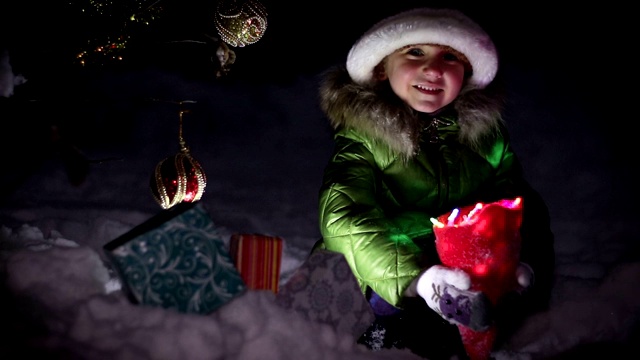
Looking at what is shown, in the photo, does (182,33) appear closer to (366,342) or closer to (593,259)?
(366,342)

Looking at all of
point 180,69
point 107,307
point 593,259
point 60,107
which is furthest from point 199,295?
point 180,69

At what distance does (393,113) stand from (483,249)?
68 cm

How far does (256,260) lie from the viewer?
129 cm

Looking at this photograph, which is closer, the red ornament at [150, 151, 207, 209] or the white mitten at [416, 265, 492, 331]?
the white mitten at [416, 265, 492, 331]

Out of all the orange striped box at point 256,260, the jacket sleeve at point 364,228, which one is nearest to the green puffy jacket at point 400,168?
the jacket sleeve at point 364,228

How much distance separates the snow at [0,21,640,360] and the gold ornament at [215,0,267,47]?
43 centimetres

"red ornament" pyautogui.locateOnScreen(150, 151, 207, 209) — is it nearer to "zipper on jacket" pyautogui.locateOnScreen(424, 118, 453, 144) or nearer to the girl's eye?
"zipper on jacket" pyautogui.locateOnScreen(424, 118, 453, 144)

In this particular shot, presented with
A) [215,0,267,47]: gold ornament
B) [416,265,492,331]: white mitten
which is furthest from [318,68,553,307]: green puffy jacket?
[215,0,267,47]: gold ornament

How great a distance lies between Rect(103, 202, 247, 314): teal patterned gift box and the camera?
1124mm

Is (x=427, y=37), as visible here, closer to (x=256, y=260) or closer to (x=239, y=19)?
(x=239, y=19)

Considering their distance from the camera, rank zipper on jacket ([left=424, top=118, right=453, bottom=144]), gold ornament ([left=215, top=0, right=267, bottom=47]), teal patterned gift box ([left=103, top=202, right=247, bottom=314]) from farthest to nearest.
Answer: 1. gold ornament ([left=215, top=0, right=267, bottom=47])
2. zipper on jacket ([left=424, top=118, right=453, bottom=144])
3. teal patterned gift box ([left=103, top=202, right=247, bottom=314])

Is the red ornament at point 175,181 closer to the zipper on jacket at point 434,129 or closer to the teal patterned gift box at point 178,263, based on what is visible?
the teal patterned gift box at point 178,263

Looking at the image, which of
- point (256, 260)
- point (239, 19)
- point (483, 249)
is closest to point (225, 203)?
point (239, 19)

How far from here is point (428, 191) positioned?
1.83 metres
